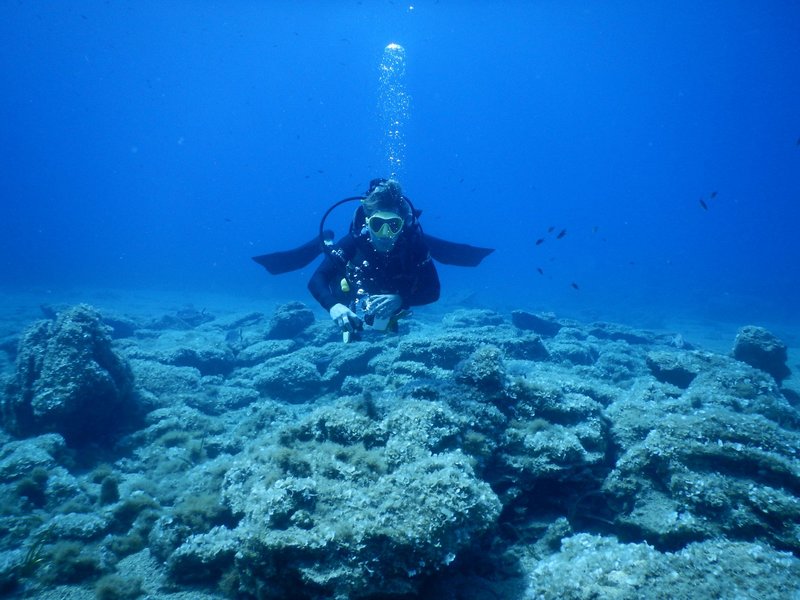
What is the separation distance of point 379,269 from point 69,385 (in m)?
5.82

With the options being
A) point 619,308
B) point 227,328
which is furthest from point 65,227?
point 619,308

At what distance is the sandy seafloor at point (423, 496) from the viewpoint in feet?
8.96

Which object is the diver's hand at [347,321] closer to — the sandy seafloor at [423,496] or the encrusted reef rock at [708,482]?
the sandy seafloor at [423,496]

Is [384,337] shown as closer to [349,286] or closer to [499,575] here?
[349,286]

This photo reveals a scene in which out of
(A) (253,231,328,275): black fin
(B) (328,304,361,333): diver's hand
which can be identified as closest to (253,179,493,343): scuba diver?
(A) (253,231,328,275): black fin

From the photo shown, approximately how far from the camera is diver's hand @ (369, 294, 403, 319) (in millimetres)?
5332

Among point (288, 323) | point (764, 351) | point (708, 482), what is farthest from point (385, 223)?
point (764, 351)

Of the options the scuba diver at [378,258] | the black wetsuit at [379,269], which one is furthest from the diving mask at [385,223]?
the black wetsuit at [379,269]

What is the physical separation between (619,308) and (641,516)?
139 ft

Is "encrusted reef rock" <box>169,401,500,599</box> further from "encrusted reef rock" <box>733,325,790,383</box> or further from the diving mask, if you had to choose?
"encrusted reef rock" <box>733,325,790,383</box>

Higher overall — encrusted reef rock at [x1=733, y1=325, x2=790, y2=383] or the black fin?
encrusted reef rock at [x1=733, y1=325, x2=790, y2=383]

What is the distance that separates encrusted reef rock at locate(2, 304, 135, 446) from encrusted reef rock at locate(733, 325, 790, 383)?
1527 cm

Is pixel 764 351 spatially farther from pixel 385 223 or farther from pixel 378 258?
pixel 385 223

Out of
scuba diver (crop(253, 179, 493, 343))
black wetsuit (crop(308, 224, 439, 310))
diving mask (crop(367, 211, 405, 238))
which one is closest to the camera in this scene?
diving mask (crop(367, 211, 405, 238))
